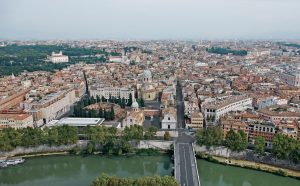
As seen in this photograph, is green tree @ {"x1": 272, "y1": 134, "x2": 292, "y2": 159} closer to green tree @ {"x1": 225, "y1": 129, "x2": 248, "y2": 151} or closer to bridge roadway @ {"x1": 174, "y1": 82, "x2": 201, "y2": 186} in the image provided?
green tree @ {"x1": 225, "y1": 129, "x2": 248, "y2": 151}

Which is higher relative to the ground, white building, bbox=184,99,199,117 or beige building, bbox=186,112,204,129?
white building, bbox=184,99,199,117

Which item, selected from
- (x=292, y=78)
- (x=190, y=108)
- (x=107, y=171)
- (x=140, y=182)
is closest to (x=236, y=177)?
(x=140, y=182)

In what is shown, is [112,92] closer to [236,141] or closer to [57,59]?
[236,141]

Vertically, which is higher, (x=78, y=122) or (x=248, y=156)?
(x=78, y=122)

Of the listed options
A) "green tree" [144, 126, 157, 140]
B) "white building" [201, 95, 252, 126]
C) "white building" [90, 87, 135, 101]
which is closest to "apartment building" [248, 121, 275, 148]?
"white building" [201, 95, 252, 126]

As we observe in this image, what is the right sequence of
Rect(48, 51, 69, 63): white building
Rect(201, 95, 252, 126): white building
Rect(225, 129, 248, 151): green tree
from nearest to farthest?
1. Rect(225, 129, 248, 151): green tree
2. Rect(201, 95, 252, 126): white building
3. Rect(48, 51, 69, 63): white building

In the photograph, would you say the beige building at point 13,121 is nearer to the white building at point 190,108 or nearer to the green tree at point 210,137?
the white building at point 190,108

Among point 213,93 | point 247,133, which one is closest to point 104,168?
point 247,133
